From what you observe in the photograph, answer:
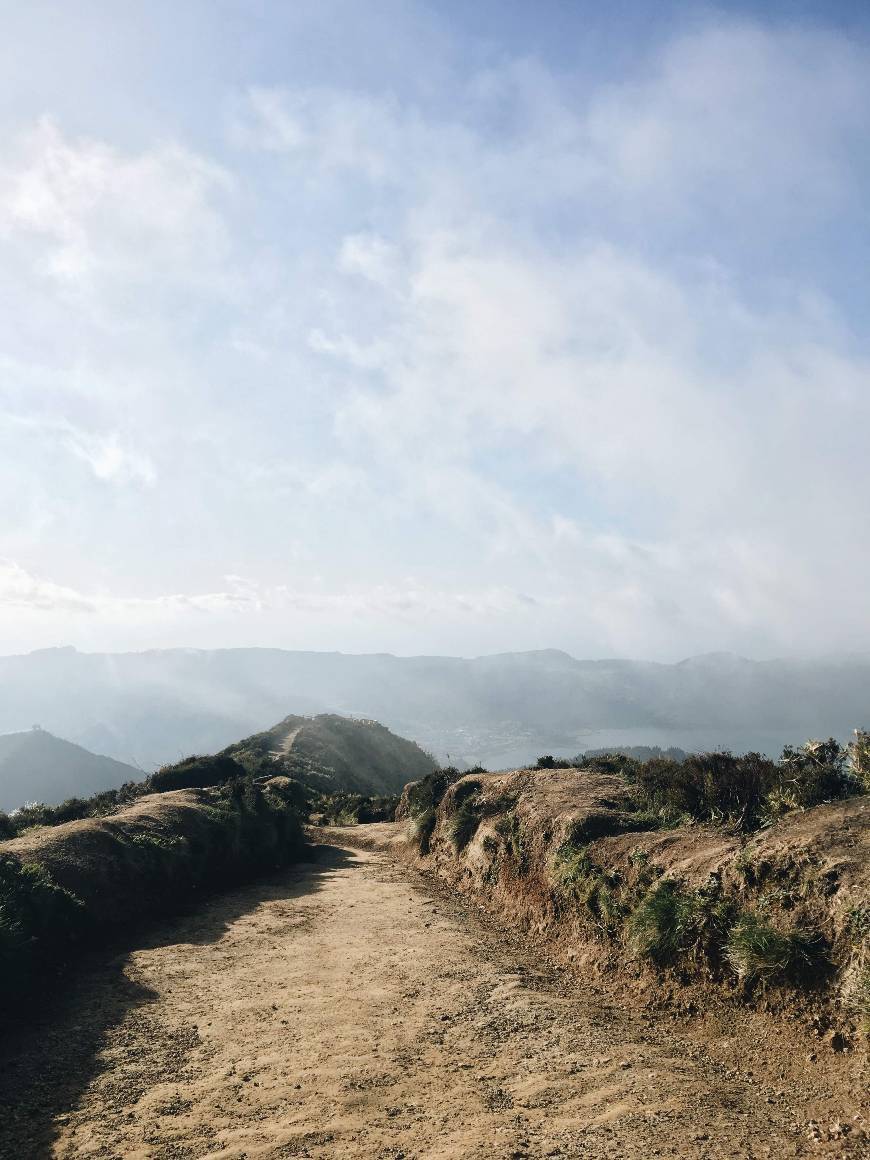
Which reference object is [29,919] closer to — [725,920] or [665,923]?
[665,923]

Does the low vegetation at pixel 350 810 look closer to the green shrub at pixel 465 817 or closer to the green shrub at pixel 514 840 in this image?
the green shrub at pixel 465 817

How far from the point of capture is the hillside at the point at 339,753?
60.3 m

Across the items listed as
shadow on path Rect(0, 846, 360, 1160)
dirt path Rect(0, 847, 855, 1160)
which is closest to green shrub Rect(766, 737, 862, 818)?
dirt path Rect(0, 847, 855, 1160)

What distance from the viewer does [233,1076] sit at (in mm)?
7594

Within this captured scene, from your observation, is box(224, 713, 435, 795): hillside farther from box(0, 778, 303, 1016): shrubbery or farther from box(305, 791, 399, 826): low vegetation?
box(0, 778, 303, 1016): shrubbery

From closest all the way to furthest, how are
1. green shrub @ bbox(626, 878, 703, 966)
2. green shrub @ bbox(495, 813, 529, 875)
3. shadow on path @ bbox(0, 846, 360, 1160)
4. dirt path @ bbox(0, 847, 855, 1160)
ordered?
dirt path @ bbox(0, 847, 855, 1160) < shadow on path @ bbox(0, 846, 360, 1160) < green shrub @ bbox(626, 878, 703, 966) < green shrub @ bbox(495, 813, 529, 875)

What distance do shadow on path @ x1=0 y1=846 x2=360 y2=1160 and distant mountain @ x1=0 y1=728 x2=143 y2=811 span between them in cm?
18187

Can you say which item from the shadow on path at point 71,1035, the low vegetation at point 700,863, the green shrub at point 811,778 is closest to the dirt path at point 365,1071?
the shadow on path at point 71,1035

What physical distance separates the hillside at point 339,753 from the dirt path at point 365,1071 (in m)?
42.3

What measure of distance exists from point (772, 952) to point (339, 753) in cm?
6965

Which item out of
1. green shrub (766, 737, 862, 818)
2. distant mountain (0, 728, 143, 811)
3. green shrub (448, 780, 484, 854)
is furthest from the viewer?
distant mountain (0, 728, 143, 811)

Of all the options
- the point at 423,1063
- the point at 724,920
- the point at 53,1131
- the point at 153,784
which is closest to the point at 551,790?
the point at 724,920

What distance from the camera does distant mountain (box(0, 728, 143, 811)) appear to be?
6806 inches

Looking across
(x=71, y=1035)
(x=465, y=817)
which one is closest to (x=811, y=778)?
(x=465, y=817)
